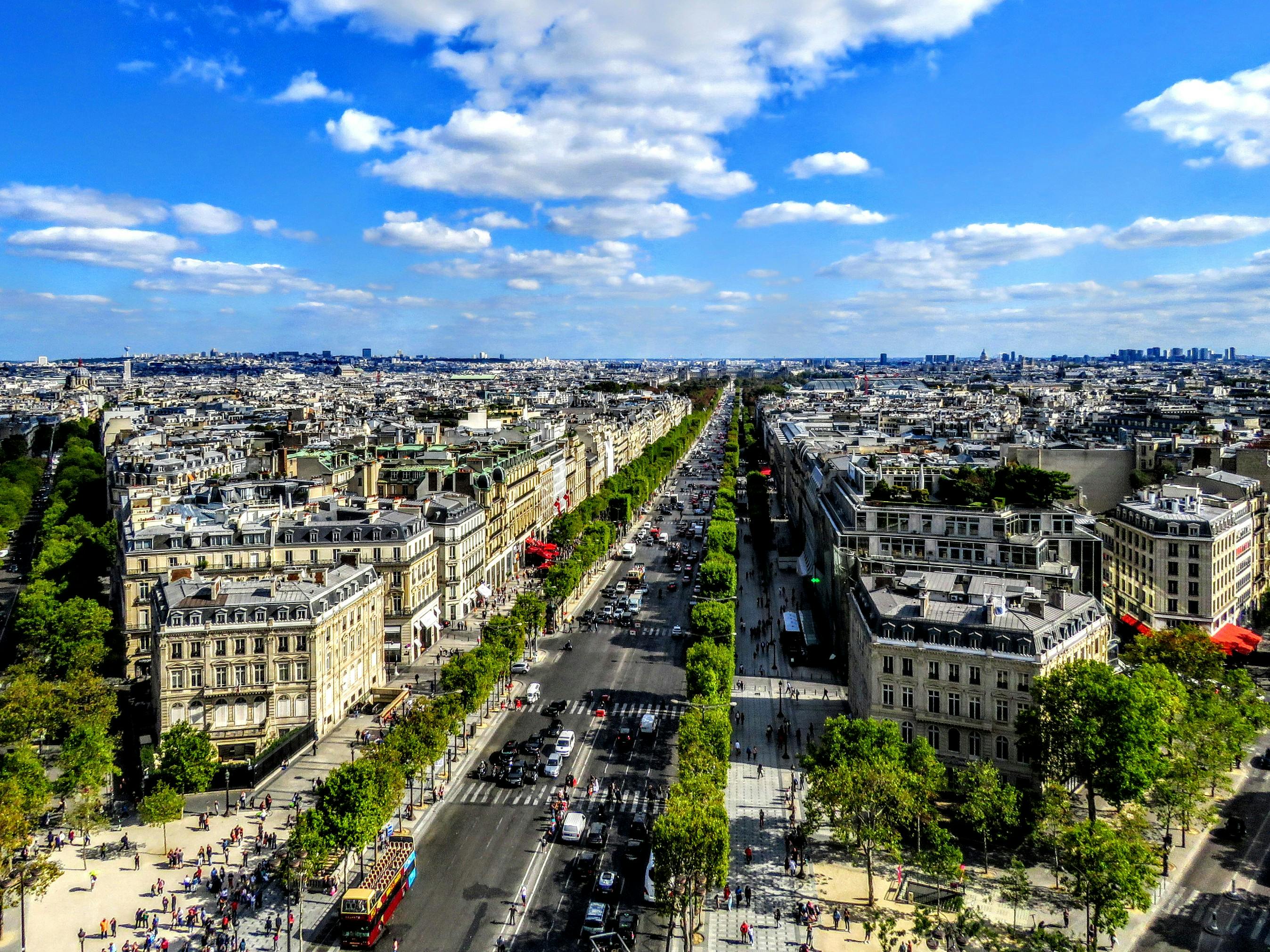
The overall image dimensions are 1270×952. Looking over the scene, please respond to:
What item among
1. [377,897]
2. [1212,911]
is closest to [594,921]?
[377,897]

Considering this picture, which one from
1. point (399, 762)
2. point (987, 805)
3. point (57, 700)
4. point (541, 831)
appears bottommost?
point (541, 831)

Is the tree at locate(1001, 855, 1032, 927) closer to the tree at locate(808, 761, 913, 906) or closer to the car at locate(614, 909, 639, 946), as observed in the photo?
the tree at locate(808, 761, 913, 906)

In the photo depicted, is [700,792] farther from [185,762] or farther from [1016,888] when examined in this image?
[185,762]

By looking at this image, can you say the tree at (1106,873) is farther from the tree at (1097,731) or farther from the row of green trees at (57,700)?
the row of green trees at (57,700)

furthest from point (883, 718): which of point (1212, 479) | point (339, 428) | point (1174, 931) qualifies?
point (339, 428)

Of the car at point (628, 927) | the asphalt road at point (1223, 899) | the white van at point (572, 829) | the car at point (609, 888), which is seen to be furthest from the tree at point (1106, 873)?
the white van at point (572, 829)

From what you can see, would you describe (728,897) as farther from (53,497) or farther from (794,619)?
(53,497)
